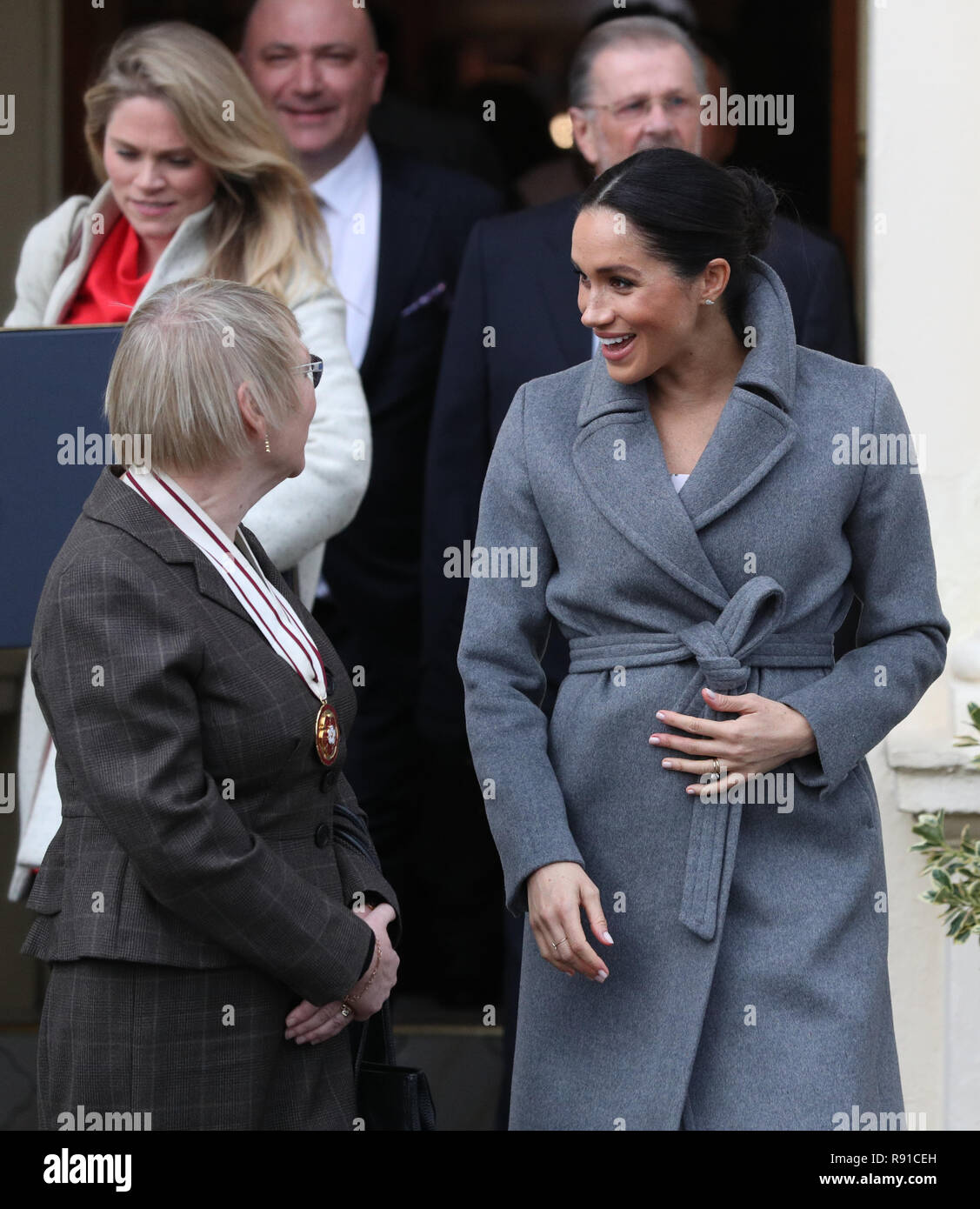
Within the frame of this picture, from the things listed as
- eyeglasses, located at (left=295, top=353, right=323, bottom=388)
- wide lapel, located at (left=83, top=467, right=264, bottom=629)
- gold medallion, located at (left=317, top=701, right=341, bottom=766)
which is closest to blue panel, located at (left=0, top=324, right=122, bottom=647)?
eyeglasses, located at (left=295, top=353, right=323, bottom=388)

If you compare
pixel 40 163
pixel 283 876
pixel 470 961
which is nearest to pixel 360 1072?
pixel 283 876

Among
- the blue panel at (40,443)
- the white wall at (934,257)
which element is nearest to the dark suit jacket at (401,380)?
the white wall at (934,257)

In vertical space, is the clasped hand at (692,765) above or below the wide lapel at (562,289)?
below

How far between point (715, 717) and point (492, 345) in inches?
63.6

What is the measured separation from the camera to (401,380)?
14.6 feet

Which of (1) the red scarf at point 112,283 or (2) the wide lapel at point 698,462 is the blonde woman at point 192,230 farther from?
(2) the wide lapel at point 698,462

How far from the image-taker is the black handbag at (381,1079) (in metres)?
2.49

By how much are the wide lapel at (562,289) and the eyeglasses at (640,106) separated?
21 centimetres

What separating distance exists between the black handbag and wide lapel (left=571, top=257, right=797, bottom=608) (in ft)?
1.92

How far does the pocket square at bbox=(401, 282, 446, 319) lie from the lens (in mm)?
4441

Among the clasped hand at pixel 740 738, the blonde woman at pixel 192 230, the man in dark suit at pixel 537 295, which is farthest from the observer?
the man in dark suit at pixel 537 295

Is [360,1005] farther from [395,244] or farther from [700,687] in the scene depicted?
[395,244]

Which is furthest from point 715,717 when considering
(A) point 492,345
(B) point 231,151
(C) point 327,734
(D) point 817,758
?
(B) point 231,151

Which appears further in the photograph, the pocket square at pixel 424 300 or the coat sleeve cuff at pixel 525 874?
the pocket square at pixel 424 300
